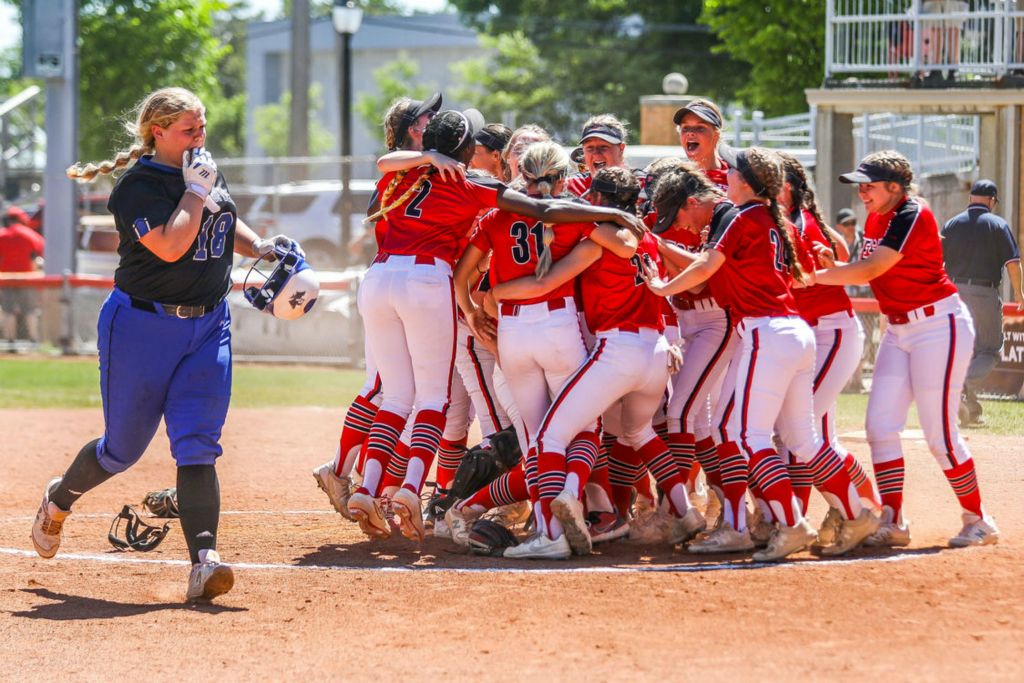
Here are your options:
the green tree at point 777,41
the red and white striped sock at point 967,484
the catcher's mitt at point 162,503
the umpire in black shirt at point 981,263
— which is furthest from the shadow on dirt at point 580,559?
the green tree at point 777,41

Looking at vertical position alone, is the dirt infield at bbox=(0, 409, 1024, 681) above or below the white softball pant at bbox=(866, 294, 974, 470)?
below

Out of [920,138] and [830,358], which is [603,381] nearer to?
[830,358]

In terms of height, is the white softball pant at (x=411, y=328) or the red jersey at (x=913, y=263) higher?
the red jersey at (x=913, y=263)

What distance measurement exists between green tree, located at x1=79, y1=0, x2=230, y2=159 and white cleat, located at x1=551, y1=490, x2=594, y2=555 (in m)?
25.2

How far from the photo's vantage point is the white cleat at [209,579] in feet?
19.2

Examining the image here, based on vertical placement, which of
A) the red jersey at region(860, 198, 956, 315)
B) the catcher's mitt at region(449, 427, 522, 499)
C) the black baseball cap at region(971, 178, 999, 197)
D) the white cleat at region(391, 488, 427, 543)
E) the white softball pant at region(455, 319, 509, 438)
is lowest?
the white cleat at region(391, 488, 427, 543)

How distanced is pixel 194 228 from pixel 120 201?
14.8 inches

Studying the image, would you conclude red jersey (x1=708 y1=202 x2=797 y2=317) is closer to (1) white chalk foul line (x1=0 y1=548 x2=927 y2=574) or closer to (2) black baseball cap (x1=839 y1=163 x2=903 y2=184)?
(2) black baseball cap (x1=839 y1=163 x2=903 y2=184)

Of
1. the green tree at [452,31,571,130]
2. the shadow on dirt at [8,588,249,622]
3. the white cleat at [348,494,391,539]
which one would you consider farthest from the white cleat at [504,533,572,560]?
the green tree at [452,31,571,130]

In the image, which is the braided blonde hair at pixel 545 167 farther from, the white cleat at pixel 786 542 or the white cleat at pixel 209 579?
the white cleat at pixel 209 579

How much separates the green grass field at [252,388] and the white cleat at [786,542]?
4.97m

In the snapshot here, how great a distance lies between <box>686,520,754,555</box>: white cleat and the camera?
6.70 meters

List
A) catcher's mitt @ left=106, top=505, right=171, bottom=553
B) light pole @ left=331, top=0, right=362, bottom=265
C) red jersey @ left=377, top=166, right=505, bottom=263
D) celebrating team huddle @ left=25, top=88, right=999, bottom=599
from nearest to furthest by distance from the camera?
1. celebrating team huddle @ left=25, top=88, right=999, bottom=599
2. red jersey @ left=377, top=166, right=505, bottom=263
3. catcher's mitt @ left=106, top=505, right=171, bottom=553
4. light pole @ left=331, top=0, right=362, bottom=265

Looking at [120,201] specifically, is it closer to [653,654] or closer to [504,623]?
[504,623]
